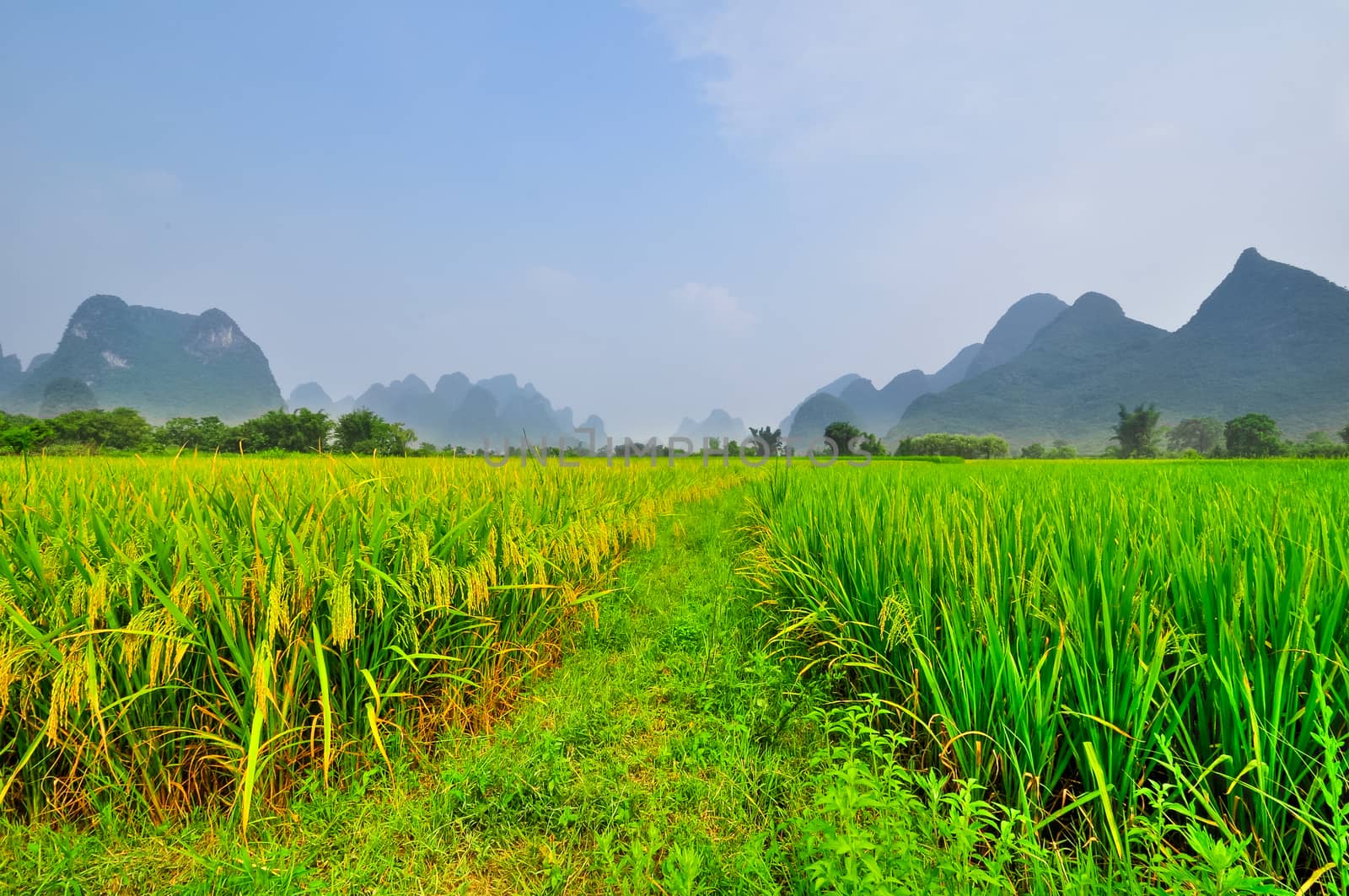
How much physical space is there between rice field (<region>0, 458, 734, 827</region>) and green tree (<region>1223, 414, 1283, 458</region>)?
→ 87.2m

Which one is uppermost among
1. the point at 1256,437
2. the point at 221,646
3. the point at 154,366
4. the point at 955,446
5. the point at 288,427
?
the point at 154,366

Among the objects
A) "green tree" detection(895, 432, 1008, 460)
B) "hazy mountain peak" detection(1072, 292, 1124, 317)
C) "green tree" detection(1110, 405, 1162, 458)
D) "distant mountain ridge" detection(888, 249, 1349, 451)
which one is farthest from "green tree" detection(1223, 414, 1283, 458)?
"hazy mountain peak" detection(1072, 292, 1124, 317)

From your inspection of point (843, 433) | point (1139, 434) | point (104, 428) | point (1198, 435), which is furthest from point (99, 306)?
point (1198, 435)

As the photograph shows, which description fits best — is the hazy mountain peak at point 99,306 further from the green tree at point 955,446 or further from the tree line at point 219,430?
the green tree at point 955,446

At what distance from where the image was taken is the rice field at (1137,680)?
1.39 metres

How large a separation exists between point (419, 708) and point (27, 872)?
1100mm

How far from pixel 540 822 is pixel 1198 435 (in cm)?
11908

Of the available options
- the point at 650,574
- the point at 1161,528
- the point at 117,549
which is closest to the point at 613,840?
the point at 117,549

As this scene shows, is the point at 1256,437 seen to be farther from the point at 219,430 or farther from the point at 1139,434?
the point at 219,430

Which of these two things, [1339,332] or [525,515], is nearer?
[525,515]

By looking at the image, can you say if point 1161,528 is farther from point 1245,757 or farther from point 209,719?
point 209,719

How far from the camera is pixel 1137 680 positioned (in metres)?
1.53

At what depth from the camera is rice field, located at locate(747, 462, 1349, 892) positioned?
1.39m

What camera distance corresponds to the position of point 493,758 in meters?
2.04
